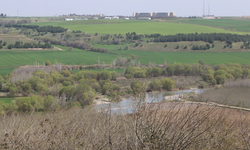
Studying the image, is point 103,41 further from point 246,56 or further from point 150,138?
point 150,138

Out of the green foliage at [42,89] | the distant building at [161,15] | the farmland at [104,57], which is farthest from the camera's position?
the distant building at [161,15]

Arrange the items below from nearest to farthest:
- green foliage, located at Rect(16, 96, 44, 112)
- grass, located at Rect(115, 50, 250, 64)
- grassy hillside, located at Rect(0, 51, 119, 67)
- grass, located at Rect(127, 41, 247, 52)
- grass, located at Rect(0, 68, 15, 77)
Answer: green foliage, located at Rect(16, 96, 44, 112)
grass, located at Rect(0, 68, 15, 77)
grass, located at Rect(115, 50, 250, 64)
grassy hillside, located at Rect(0, 51, 119, 67)
grass, located at Rect(127, 41, 247, 52)

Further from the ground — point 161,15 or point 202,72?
point 161,15

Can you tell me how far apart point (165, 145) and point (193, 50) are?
245 ft

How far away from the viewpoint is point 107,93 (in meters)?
45.4

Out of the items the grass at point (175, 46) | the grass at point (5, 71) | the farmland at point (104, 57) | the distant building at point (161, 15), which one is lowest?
the grass at point (5, 71)

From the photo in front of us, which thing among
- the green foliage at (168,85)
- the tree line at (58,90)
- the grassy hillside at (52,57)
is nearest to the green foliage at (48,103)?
the tree line at (58,90)

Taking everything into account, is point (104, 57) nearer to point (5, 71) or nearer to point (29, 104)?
point (5, 71)

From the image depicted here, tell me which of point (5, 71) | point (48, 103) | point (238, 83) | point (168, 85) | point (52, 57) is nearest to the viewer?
point (48, 103)

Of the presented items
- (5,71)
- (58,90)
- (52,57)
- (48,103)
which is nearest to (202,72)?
(58,90)

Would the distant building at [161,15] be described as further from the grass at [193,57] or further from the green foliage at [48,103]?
the green foliage at [48,103]

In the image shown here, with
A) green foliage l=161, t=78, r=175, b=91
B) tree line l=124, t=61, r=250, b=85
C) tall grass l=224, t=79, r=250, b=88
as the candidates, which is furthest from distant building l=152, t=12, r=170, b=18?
green foliage l=161, t=78, r=175, b=91

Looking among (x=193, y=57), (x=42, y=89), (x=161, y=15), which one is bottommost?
(x=42, y=89)

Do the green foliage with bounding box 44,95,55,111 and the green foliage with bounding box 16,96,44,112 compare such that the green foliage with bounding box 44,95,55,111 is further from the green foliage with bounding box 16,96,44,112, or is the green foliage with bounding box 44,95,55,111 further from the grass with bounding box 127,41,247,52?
the grass with bounding box 127,41,247,52
